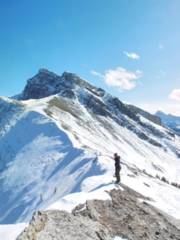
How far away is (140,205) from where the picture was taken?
75.8ft

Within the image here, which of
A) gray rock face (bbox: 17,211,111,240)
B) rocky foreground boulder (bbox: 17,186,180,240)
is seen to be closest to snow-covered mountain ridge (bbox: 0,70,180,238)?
rocky foreground boulder (bbox: 17,186,180,240)

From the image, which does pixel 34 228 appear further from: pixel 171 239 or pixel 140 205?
pixel 140 205

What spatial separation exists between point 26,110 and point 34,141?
3353cm

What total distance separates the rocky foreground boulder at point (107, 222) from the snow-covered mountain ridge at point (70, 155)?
1547mm

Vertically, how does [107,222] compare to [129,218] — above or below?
below

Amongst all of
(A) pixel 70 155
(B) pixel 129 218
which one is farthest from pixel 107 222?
(A) pixel 70 155

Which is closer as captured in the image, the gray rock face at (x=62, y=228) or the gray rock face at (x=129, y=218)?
the gray rock face at (x=62, y=228)

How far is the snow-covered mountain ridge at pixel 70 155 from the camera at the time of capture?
3562cm

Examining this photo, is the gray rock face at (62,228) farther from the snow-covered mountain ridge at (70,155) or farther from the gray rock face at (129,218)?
the snow-covered mountain ridge at (70,155)

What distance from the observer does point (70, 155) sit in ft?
229

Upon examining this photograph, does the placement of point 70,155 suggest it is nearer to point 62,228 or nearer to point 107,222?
Answer: point 107,222

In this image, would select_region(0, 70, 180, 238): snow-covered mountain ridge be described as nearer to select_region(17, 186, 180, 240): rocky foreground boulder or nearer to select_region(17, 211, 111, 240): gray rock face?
select_region(17, 186, 180, 240): rocky foreground boulder

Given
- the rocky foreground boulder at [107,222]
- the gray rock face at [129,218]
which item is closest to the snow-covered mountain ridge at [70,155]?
the gray rock face at [129,218]

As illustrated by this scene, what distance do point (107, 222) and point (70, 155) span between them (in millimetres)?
51612
